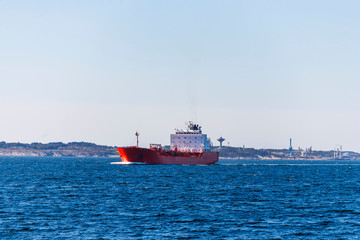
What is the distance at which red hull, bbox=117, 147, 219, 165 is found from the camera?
121 m

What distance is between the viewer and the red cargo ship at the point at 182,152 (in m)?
122

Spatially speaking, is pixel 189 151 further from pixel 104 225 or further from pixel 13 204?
pixel 104 225

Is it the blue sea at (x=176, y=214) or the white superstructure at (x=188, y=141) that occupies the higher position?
the white superstructure at (x=188, y=141)

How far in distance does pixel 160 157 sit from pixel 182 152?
25.1 feet

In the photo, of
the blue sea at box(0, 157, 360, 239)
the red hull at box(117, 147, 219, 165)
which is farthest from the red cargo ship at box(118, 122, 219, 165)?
the blue sea at box(0, 157, 360, 239)

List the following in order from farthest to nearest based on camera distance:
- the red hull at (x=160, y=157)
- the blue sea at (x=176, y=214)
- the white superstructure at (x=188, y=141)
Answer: the white superstructure at (x=188, y=141), the red hull at (x=160, y=157), the blue sea at (x=176, y=214)

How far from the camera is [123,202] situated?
43500 millimetres

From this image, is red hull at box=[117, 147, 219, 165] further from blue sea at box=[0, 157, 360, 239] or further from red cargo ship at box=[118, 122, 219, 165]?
blue sea at box=[0, 157, 360, 239]

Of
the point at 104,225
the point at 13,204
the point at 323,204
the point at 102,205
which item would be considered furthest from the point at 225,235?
the point at 13,204

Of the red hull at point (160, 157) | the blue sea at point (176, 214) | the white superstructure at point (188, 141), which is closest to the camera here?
the blue sea at point (176, 214)

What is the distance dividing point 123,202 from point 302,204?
52.1 feet

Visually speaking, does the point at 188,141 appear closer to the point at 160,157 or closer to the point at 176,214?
the point at 160,157

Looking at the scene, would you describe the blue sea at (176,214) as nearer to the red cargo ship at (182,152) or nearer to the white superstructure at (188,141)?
the red cargo ship at (182,152)

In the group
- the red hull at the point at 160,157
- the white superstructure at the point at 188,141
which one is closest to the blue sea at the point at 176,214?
the red hull at the point at 160,157
